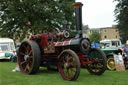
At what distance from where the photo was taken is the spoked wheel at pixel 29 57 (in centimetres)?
624

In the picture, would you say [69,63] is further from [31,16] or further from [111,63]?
[31,16]

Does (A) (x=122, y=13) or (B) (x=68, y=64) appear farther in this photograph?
(A) (x=122, y=13)

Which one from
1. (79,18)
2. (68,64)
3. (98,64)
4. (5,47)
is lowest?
(98,64)

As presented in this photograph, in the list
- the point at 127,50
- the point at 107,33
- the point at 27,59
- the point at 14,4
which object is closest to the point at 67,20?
the point at 14,4

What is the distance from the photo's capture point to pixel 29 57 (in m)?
6.57

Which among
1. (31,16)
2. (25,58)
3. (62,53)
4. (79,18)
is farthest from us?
(31,16)

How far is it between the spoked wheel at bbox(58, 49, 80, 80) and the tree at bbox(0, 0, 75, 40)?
12204 millimetres

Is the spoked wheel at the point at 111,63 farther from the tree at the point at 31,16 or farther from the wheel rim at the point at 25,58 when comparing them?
the tree at the point at 31,16

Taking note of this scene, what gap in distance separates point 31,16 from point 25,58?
41.1 ft

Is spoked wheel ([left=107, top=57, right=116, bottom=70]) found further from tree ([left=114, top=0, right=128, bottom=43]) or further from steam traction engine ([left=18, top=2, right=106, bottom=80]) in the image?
tree ([left=114, top=0, right=128, bottom=43])

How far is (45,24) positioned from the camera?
60.3 ft

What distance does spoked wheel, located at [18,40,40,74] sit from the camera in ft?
20.5

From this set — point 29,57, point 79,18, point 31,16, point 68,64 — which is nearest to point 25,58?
point 29,57

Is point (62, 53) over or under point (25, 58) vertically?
over
